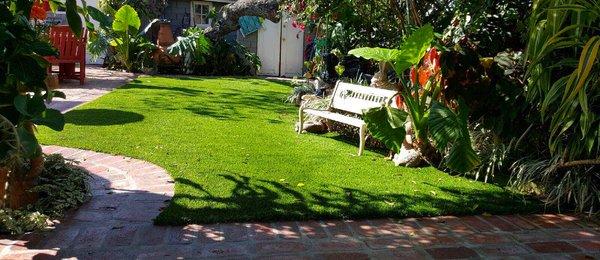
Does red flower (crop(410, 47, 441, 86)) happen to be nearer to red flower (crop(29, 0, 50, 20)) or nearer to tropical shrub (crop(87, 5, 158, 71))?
red flower (crop(29, 0, 50, 20))

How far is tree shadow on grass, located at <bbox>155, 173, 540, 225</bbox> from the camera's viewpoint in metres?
3.79

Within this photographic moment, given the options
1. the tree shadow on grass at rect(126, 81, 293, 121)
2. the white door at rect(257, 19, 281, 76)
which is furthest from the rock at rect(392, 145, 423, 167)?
the white door at rect(257, 19, 281, 76)

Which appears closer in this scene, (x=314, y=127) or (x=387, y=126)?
(x=387, y=126)

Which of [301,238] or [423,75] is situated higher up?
[423,75]

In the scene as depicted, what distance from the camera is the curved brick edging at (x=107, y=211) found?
3156 millimetres

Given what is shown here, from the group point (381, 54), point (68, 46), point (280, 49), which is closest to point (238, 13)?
point (280, 49)

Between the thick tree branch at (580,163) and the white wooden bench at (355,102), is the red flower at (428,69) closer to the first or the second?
the white wooden bench at (355,102)

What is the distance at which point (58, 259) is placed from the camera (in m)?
2.99

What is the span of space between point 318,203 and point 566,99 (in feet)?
6.55

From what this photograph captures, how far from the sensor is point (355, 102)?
21.9ft

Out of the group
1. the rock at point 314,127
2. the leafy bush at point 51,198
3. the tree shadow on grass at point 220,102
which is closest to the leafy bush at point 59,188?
the leafy bush at point 51,198

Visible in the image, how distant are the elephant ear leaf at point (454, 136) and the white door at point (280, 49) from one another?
41.4ft

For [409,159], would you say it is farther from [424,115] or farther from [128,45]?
[128,45]

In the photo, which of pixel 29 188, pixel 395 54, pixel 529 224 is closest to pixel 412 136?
pixel 395 54
